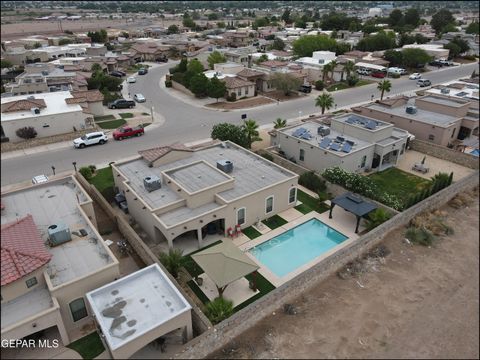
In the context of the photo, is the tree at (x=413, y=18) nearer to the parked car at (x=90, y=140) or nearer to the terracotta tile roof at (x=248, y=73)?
the terracotta tile roof at (x=248, y=73)

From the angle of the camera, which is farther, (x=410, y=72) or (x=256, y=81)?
(x=410, y=72)

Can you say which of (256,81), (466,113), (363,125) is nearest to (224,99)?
(256,81)

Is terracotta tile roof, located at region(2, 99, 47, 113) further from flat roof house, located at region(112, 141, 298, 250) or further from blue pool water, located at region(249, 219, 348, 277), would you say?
blue pool water, located at region(249, 219, 348, 277)

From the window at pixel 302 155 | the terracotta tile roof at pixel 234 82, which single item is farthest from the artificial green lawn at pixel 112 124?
the window at pixel 302 155

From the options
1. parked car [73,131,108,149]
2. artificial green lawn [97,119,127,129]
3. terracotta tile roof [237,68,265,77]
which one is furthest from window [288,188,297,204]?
terracotta tile roof [237,68,265,77]

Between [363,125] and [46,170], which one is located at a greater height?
[363,125]

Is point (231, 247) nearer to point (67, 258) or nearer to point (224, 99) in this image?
point (67, 258)
